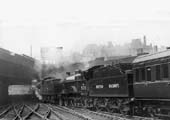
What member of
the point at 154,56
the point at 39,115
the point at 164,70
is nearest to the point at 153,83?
the point at 164,70

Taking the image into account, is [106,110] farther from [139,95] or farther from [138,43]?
[138,43]

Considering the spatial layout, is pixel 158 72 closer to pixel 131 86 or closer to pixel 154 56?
pixel 154 56

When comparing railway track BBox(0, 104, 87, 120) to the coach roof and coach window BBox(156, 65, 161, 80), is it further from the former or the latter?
coach window BBox(156, 65, 161, 80)

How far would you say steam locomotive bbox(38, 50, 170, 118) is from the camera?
13.4m

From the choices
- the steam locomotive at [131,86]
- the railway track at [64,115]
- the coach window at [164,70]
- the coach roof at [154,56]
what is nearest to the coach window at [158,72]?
the steam locomotive at [131,86]

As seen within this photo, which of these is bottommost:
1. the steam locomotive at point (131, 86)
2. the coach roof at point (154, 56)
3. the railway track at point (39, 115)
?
the railway track at point (39, 115)

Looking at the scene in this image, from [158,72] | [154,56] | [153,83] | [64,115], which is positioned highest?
[154,56]

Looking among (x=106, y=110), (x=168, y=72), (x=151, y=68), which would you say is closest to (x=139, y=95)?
(x=151, y=68)

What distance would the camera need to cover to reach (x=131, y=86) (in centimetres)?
1666

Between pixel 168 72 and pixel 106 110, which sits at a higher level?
pixel 168 72

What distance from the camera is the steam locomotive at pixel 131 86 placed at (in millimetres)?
13352

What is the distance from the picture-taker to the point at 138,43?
64312mm

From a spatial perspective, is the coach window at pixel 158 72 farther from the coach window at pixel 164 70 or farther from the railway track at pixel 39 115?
the railway track at pixel 39 115

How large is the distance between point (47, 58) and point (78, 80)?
58.6 feet
